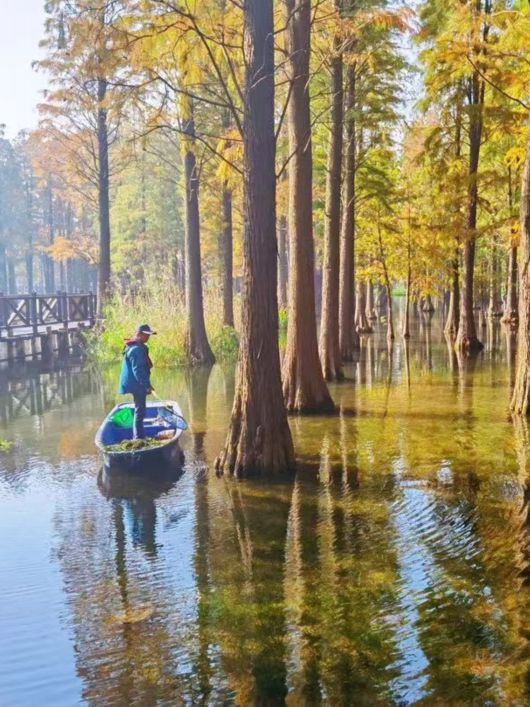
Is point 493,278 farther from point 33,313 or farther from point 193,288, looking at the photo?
point 33,313

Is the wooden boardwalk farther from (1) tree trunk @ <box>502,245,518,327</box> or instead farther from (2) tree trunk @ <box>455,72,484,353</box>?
(1) tree trunk @ <box>502,245,518,327</box>

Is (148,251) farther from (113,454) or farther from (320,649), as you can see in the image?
(320,649)

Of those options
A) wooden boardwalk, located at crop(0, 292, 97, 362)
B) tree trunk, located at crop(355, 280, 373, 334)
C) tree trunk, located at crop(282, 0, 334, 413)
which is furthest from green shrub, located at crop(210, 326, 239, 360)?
tree trunk, located at crop(282, 0, 334, 413)

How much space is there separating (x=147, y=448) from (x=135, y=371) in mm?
1189

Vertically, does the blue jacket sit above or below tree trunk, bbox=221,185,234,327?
below

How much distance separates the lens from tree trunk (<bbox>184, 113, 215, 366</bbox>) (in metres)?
20.2

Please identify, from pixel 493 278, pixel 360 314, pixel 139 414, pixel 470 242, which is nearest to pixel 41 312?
pixel 360 314

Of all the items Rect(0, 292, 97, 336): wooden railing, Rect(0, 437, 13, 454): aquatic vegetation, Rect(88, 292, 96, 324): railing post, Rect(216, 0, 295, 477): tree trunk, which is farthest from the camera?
Rect(88, 292, 96, 324): railing post

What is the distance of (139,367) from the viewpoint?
30.8ft

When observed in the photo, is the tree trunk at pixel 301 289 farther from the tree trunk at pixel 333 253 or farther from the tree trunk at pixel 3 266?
the tree trunk at pixel 3 266

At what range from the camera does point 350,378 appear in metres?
17.0

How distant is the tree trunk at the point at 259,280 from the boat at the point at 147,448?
0.80 metres

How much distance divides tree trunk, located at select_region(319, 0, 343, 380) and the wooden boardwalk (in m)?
11.8

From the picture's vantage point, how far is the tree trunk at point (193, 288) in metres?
20.2
